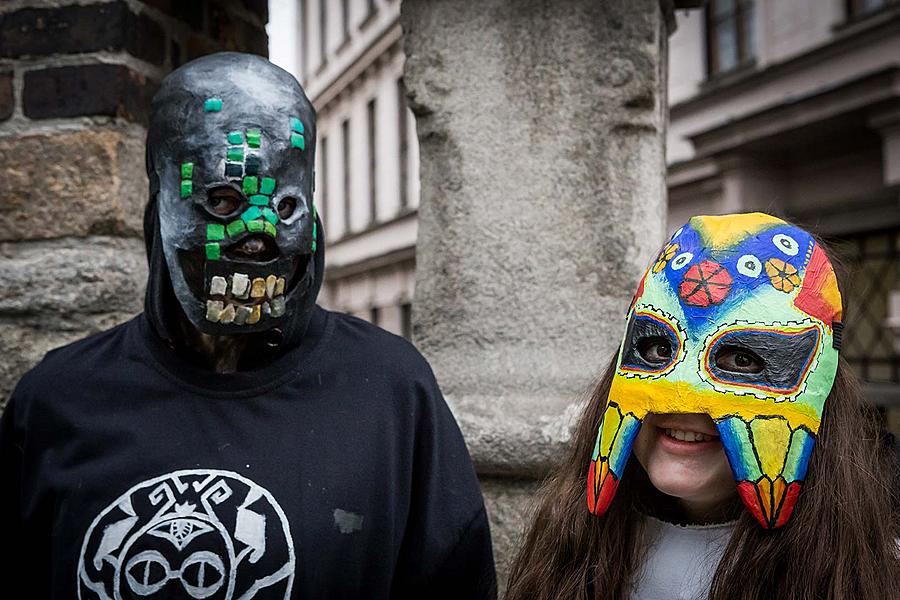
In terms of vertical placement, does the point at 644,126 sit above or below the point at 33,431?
above

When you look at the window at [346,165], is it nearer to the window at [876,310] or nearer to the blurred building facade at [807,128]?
the blurred building facade at [807,128]

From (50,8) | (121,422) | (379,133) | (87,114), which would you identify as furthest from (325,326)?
(379,133)

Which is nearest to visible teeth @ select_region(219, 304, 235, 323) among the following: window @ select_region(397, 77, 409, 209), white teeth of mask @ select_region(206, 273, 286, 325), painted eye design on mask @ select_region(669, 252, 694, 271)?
white teeth of mask @ select_region(206, 273, 286, 325)

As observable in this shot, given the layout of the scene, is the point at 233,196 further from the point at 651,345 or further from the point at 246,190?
the point at 651,345

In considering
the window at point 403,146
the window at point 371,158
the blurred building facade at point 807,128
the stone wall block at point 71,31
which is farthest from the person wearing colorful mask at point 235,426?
the window at point 371,158

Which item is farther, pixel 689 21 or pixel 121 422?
pixel 689 21

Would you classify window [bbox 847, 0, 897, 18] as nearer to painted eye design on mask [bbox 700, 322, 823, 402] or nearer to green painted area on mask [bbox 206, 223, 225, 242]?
painted eye design on mask [bbox 700, 322, 823, 402]

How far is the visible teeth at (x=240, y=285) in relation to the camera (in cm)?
169

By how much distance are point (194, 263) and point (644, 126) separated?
1.05 m

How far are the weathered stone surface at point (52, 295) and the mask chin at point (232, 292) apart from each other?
0.54 meters

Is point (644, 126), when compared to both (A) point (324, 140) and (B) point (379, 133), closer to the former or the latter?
(B) point (379, 133)

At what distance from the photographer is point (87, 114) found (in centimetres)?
220

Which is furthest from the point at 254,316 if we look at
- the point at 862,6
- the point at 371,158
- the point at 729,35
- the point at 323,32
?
the point at 323,32

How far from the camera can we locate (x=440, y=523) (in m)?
1.77
